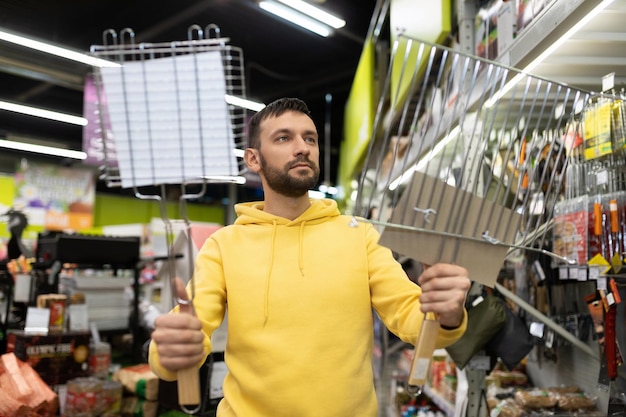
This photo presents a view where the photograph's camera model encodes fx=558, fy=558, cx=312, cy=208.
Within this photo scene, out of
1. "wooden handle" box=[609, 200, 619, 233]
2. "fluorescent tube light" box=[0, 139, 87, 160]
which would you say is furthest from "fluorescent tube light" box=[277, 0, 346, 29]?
"fluorescent tube light" box=[0, 139, 87, 160]

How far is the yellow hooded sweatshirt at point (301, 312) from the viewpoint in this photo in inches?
55.9

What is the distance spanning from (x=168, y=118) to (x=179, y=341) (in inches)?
19.9

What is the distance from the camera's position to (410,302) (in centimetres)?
143

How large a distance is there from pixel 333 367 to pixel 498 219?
571mm

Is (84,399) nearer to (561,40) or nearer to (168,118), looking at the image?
(168,118)

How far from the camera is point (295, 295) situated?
147cm

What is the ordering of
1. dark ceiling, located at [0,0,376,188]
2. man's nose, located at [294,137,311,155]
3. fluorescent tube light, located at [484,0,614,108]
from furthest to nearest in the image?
dark ceiling, located at [0,0,376,188], fluorescent tube light, located at [484,0,614,108], man's nose, located at [294,137,311,155]

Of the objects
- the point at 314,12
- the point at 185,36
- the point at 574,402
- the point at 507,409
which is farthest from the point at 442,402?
the point at 185,36

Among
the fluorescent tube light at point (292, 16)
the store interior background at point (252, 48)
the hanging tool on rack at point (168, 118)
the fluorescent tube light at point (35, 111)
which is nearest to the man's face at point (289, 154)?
the hanging tool on rack at point (168, 118)

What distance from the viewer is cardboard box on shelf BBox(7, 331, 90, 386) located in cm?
320

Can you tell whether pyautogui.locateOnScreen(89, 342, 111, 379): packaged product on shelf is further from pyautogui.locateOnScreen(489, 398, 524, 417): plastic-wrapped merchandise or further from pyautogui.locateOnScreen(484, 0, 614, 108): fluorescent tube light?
pyautogui.locateOnScreen(484, 0, 614, 108): fluorescent tube light

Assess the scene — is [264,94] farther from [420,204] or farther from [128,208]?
[420,204]

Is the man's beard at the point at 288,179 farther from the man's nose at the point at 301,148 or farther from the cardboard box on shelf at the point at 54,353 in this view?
the cardboard box on shelf at the point at 54,353

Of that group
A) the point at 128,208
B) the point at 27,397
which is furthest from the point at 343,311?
the point at 128,208
